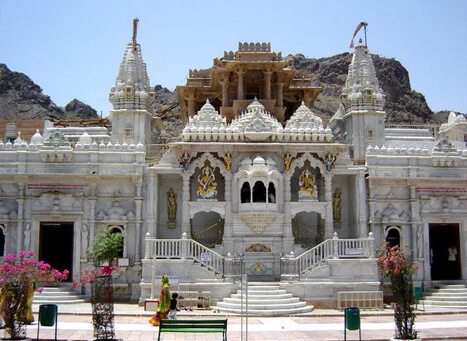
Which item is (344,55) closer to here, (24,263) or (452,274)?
(452,274)

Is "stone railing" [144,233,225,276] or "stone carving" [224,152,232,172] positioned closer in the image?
"stone railing" [144,233,225,276]

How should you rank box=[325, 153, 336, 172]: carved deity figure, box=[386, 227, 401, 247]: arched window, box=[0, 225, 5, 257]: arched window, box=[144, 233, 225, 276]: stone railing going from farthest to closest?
box=[386, 227, 401, 247]: arched window, box=[0, 225, 5, 257]: arched window, box=[325, 153, 336, 172]: carved deity figure, box=[144, 233, 225, 276]: stone railing

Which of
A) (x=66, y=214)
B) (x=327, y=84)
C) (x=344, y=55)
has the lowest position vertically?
(x=66, y=214)

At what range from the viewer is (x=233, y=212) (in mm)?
28984

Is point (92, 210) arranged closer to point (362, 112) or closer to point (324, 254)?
point (324, 254)

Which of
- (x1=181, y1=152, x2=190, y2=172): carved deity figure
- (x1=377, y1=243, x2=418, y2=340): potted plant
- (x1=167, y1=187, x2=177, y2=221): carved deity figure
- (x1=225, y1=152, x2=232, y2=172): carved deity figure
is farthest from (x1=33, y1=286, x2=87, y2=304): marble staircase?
(x1=377, y1=243, x2=418, y2=340): potted plant

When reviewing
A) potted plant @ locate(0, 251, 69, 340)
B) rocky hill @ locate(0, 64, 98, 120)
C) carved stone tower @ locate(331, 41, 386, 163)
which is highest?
rocky hill @ locate(0, 64, 98, 120)

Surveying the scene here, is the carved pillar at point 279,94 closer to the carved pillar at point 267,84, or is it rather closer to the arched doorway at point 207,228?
the carved pillar at point 267,84

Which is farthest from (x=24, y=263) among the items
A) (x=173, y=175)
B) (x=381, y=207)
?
(x=381, y=207)

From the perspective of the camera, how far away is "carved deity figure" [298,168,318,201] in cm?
2955

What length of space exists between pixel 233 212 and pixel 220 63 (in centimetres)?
1394

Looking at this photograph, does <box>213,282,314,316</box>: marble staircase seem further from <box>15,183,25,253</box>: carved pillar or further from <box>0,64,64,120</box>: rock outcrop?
<box>0,64,64,120</box>: rock outcrop

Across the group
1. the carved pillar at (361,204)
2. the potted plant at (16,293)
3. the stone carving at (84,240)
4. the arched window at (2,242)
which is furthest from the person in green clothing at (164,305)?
the arched window at (2,242)

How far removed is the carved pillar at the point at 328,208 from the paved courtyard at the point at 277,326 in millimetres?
4993
